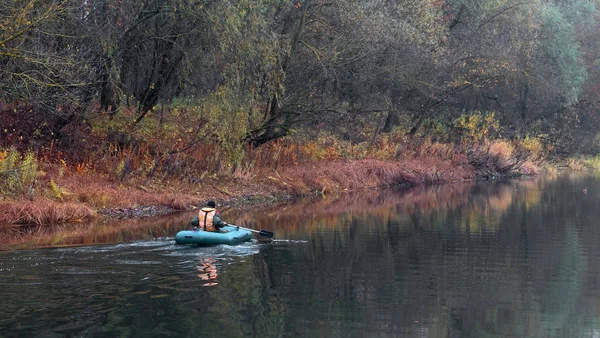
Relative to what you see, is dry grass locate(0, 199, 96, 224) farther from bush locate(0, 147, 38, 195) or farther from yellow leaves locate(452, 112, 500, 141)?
yellow leaves locate(452, 112, 500, 141)

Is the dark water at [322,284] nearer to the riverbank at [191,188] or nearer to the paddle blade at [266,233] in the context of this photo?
the paddle blade at [266,233]

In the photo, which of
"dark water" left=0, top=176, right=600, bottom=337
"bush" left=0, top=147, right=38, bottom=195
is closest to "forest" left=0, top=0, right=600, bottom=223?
"bush" left=0, top=147, right=38, bottom=195

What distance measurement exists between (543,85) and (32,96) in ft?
104

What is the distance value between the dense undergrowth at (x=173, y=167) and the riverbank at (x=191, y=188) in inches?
1.4

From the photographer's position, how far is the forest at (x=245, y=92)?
75.7 ft

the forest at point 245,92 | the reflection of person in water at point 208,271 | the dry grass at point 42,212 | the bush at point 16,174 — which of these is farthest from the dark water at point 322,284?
the forest at point 245,92

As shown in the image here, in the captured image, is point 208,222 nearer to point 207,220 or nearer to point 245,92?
point 207,220

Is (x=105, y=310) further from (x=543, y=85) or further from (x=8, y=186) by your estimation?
(x=543, y=85)

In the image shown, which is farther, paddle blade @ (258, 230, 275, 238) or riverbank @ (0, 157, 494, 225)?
riverbank @ (0, 157, 494, 225)

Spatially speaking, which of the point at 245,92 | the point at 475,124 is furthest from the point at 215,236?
the point at 475,124

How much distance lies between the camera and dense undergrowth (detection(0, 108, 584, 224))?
2250 centimetres

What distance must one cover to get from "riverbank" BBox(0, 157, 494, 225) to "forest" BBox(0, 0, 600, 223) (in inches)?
3.3

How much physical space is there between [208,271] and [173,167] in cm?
1310

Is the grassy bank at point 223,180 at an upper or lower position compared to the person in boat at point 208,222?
upper
